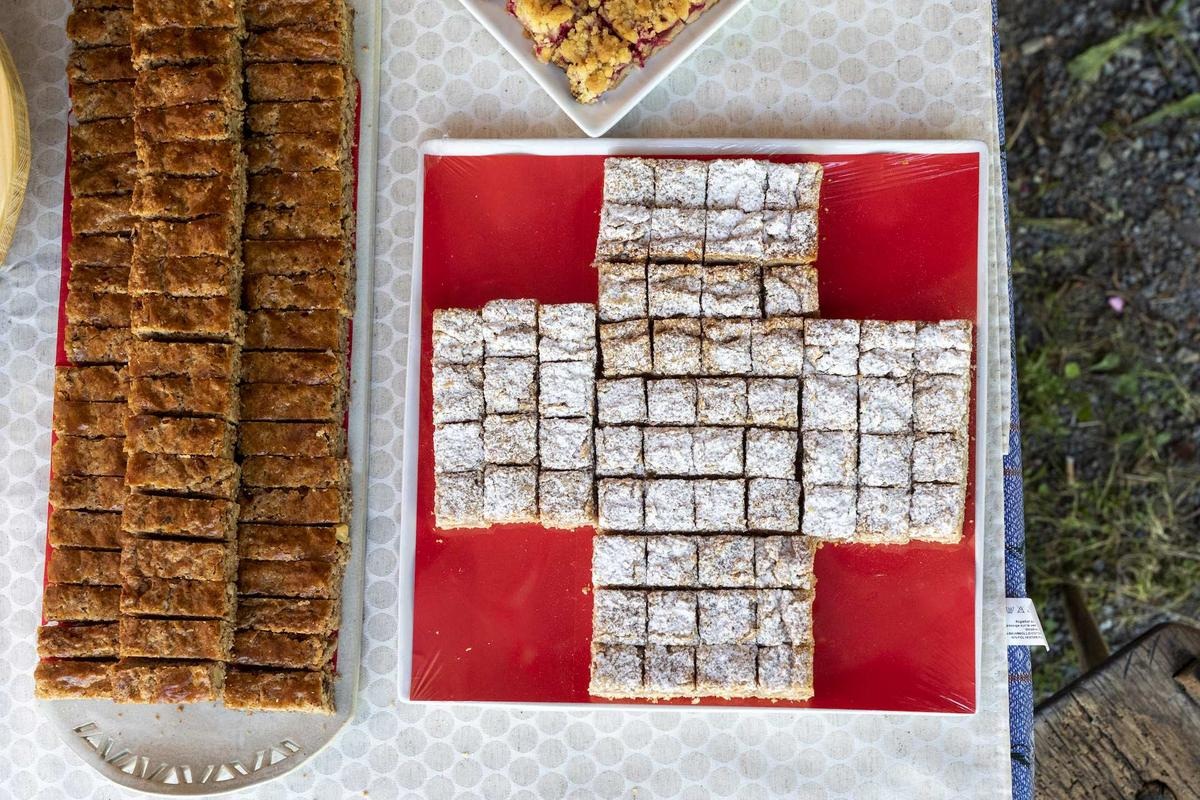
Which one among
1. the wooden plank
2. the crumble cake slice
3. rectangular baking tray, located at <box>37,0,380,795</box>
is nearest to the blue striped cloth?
the wooden plank

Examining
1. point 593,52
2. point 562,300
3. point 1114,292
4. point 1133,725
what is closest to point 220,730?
point 562,300

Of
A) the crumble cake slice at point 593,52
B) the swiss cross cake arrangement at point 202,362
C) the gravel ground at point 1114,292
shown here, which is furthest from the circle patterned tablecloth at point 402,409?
the gravel ground at point 1114,292

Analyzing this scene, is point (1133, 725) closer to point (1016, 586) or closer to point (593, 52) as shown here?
point (1016, 586)

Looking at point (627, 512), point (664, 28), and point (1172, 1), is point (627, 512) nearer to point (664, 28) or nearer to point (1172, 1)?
point (664, 28)

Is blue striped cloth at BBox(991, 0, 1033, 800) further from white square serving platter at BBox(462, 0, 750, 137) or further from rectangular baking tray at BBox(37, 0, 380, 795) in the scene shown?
rectangular baking tray at BBox(37, 0, 380, 795)

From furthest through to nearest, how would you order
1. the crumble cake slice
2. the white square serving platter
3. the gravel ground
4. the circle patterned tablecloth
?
the gravel ground → the circle patterned tablecloth → the white square serving platter → the crumble cake slice

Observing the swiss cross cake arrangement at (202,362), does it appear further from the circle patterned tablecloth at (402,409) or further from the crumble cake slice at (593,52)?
the crumble cake slice at (593,52)
